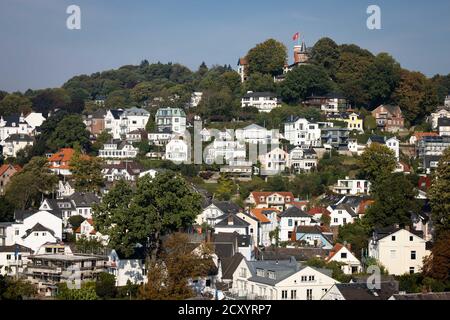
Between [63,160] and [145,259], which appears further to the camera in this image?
[63,160]

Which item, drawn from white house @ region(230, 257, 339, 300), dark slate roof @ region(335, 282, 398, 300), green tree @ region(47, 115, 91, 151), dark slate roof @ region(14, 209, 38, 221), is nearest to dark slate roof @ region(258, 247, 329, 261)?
white house @ region(230, 257, 339, 300)

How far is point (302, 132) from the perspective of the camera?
44.5m

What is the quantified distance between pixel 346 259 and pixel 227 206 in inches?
303

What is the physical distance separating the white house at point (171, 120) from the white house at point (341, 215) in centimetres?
1542

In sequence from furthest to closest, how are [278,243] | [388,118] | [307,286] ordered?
[388,118]
[278,243]
[307,286]

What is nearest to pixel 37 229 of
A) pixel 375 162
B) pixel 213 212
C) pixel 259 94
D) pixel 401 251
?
pixel 213 212

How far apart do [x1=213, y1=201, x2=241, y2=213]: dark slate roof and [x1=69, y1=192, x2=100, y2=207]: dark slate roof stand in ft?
14.7

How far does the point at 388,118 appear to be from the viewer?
47969 millimetres

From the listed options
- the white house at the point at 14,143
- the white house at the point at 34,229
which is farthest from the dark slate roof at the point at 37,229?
the white house at the point at 14,143

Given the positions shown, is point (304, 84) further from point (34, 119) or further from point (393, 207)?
point (393, 207)
